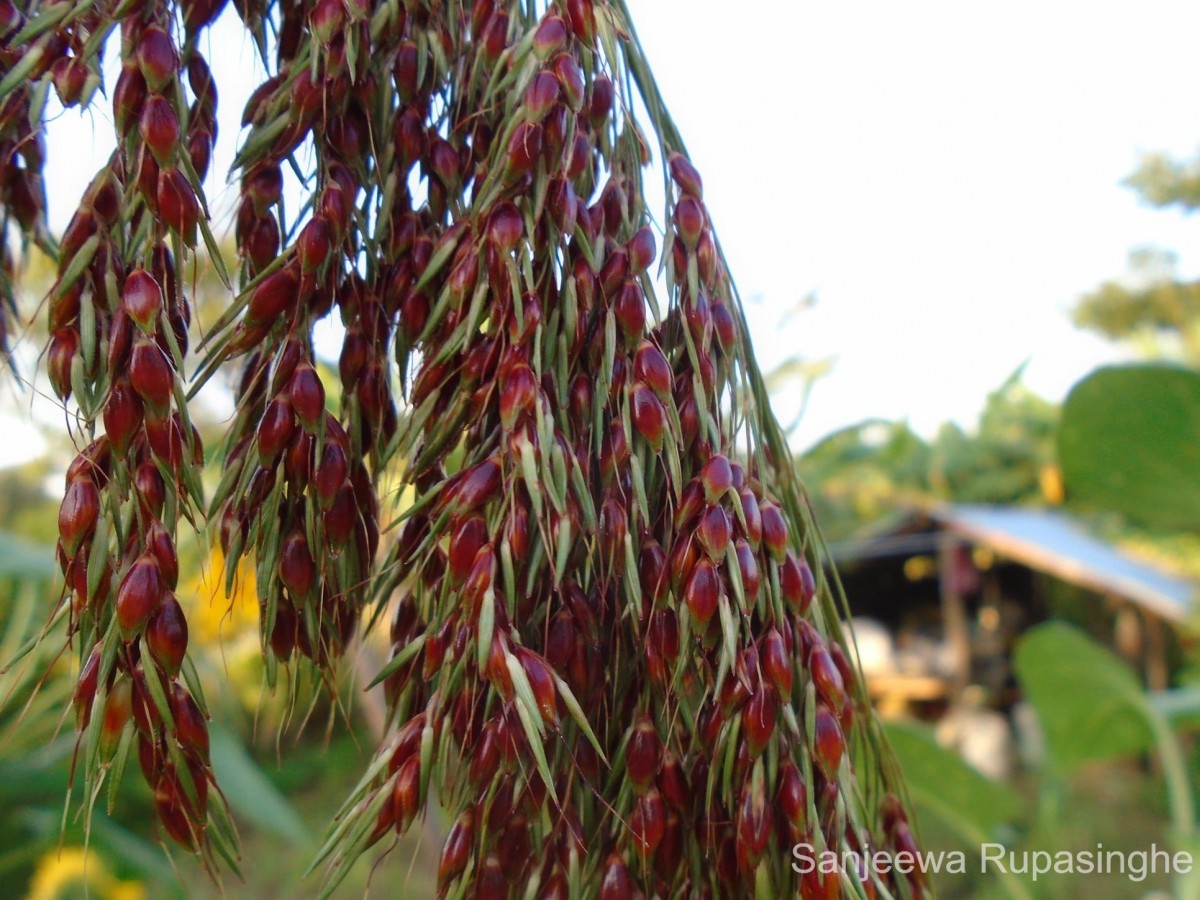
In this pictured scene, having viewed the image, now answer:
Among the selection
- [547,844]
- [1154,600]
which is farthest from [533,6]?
[1154,600]

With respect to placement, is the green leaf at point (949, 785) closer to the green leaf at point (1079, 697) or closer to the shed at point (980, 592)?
the green leaf at point (1079, 697)

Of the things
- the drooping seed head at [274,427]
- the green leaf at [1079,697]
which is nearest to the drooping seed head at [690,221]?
the drooping seed head at [274,427]

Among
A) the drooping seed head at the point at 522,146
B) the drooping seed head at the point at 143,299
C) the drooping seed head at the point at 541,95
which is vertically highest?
the drooping seed head at the point at 541,95

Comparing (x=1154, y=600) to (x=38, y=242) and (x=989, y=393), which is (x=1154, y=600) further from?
(x=38, y=242)

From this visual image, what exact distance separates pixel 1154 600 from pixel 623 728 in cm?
800

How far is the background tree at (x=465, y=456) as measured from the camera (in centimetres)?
65

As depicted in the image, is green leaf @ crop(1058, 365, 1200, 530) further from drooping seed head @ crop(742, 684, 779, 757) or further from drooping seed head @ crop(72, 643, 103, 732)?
drooping seed head @ crop(72, 643, 103, 732)

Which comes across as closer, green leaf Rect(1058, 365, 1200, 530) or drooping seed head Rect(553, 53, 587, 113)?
drooping seed head Rect(553, 53, 587, 113)

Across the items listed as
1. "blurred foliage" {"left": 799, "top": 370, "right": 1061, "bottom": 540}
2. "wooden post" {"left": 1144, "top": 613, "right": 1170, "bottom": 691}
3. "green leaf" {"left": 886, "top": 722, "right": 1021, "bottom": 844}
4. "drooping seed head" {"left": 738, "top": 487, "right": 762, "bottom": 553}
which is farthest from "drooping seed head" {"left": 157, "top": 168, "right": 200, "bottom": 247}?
"wooden post" {"left": 1144, "top": 613, "right": 1170, "bottom": 691}

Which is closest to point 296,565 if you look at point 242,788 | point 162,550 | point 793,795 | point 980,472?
point 162,550

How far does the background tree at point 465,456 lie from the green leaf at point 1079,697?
2.22m

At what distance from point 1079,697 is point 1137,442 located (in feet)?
2.82

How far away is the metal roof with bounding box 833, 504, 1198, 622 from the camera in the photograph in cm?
770

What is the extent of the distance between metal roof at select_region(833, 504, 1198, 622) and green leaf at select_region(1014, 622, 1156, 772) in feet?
11.6
